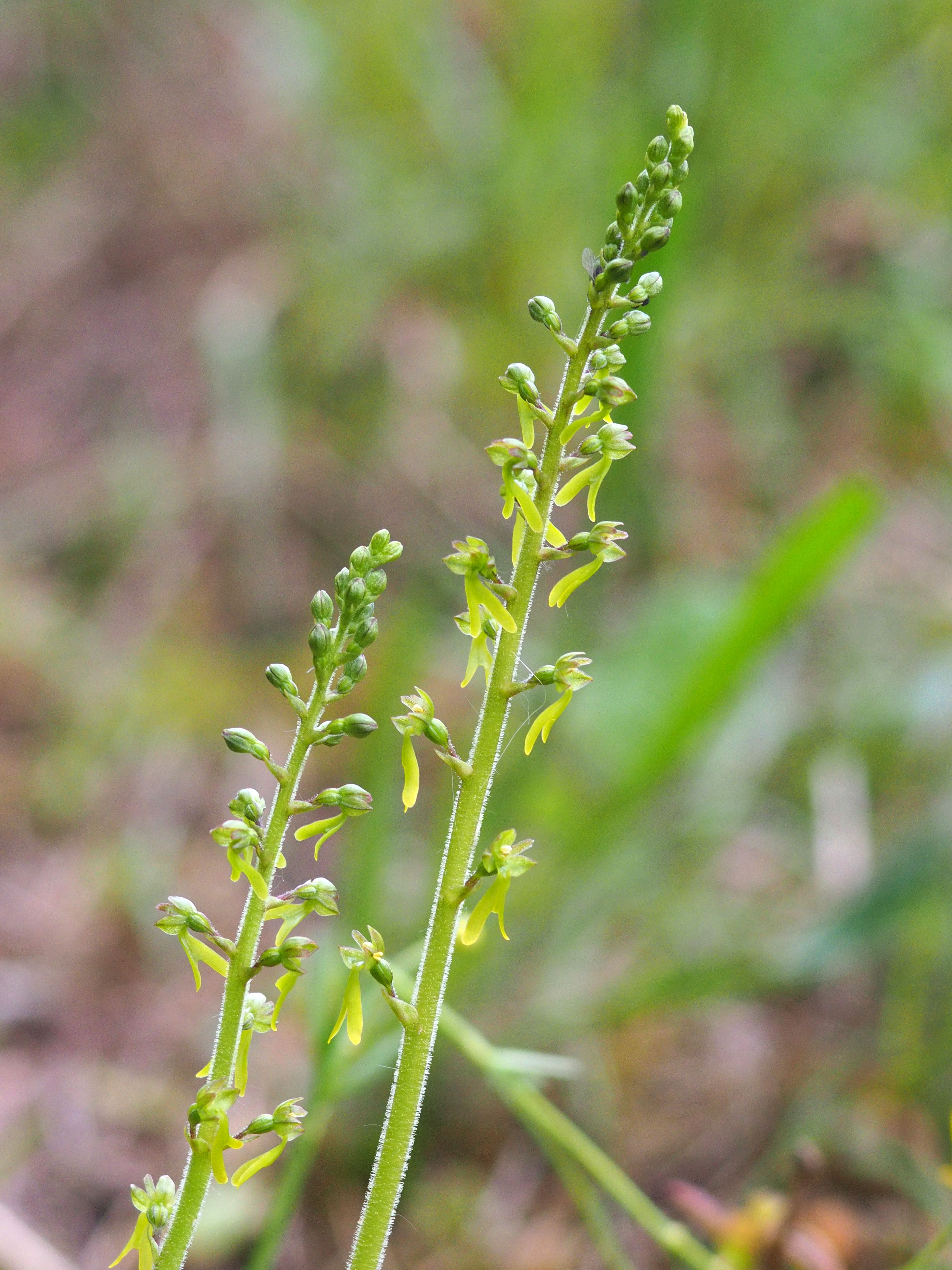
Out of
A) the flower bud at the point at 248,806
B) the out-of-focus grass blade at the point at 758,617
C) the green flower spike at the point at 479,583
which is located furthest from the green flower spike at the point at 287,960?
the out-of-focus grass blade at the point at 758,617

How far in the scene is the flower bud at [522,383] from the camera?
1.12m

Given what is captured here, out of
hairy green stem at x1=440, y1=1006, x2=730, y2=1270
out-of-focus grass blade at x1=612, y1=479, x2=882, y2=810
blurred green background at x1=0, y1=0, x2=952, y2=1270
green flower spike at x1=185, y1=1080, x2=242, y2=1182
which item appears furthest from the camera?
blurred green background at x1=0, y1=0, x2=952, y2=1270

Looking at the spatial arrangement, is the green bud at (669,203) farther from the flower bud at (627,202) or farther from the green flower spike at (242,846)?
the green flower spike at (242,846)

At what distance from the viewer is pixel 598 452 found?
4.05 feet

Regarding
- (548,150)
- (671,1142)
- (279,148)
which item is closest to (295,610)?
(548,150)

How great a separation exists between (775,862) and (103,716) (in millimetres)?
2816

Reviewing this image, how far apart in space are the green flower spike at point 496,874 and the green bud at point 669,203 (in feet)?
2.14

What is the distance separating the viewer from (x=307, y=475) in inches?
224

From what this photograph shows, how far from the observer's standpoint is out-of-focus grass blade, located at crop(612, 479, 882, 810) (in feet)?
→ 8.48

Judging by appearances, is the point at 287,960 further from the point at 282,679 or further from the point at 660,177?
the point at 660,177

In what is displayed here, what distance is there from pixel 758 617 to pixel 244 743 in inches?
70.3

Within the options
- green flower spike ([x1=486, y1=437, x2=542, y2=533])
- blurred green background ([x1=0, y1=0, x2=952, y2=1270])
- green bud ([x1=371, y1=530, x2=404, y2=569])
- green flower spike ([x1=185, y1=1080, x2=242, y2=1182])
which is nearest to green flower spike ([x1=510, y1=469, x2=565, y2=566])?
green flower spike ([x1=486, y1=437, x2=542, y2=533])

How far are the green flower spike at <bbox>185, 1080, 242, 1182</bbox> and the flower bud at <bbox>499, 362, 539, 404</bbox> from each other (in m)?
0.72

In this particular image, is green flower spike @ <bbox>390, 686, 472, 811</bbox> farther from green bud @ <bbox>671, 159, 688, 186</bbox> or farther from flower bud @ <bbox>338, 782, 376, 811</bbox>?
green bud @ <bbox>671, 159, 688, 186</bbox>
